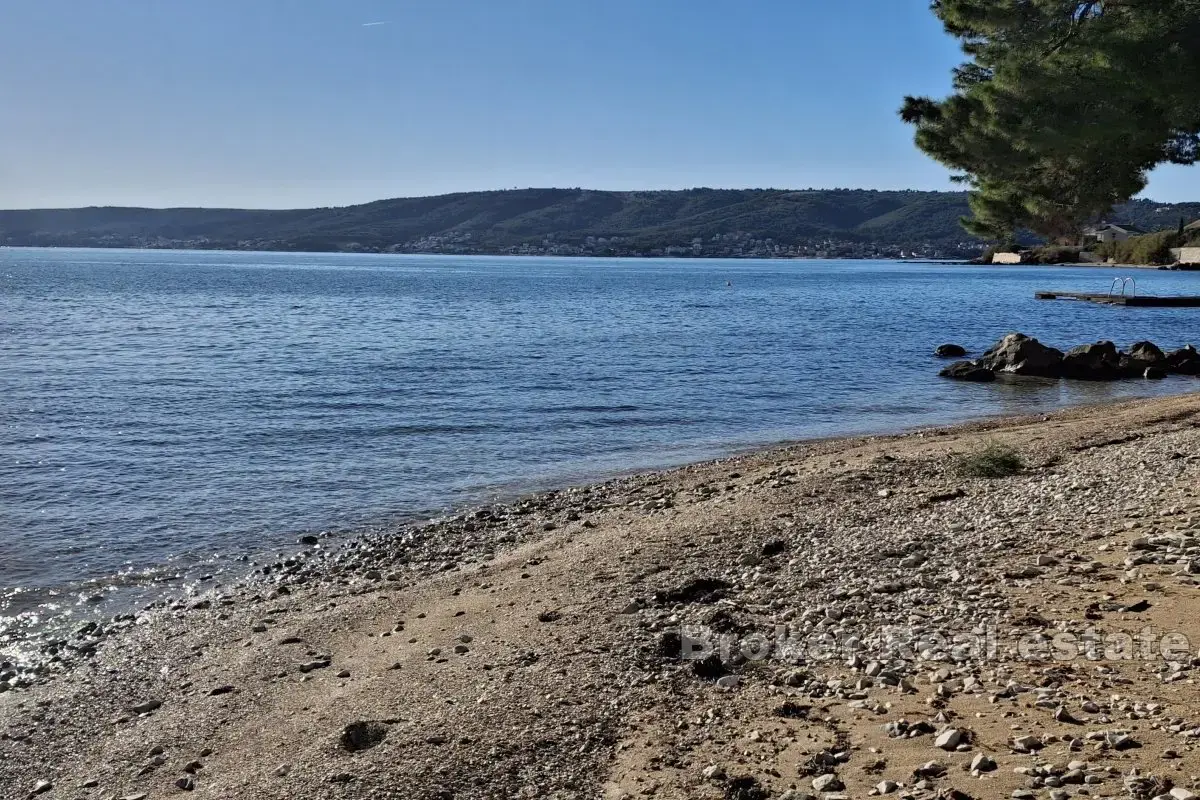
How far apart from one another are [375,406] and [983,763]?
69.9 ft

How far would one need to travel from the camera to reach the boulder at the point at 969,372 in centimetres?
3006

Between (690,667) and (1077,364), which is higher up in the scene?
(1077,364)

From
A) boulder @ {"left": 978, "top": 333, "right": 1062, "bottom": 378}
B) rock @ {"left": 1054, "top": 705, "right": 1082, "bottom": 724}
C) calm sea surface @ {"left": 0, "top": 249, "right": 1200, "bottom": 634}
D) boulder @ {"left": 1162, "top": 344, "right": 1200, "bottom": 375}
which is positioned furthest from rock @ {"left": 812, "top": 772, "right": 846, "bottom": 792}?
boulder @ {"left": 1162, "top": 344, "right": 1200, "bottom": 375}

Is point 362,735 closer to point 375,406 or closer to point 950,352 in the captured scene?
point 375,406

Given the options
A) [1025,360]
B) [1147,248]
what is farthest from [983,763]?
[1147,248]

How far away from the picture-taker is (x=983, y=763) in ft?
16.1

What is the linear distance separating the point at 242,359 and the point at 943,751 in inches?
1360

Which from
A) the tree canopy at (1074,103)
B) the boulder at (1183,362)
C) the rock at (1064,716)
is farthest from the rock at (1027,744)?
the boulder at (1183,362)

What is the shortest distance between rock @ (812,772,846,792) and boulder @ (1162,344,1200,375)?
31.2m

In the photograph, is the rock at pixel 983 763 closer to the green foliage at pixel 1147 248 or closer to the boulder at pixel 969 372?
the boulder at pixel 969 372

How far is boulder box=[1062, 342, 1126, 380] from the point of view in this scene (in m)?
30.2

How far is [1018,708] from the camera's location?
18.2 ft

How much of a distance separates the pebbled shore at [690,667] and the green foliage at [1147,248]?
125352 mm

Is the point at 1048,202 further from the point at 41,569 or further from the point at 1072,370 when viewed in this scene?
the point at 1072,370
